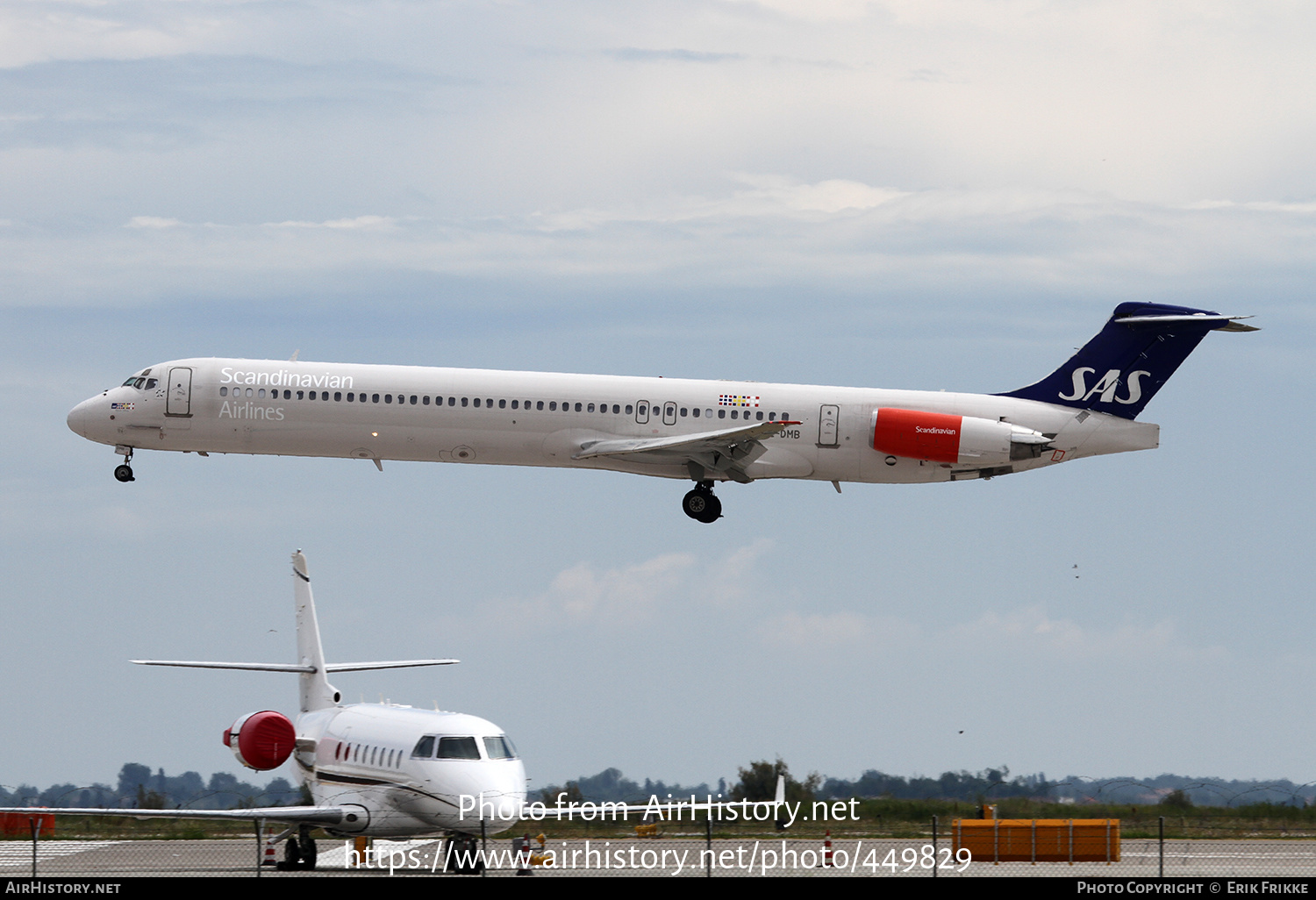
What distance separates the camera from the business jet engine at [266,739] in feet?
109

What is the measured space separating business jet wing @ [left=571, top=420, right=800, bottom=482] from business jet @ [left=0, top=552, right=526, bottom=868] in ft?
29.8

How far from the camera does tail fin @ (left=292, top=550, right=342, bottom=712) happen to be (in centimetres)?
3581

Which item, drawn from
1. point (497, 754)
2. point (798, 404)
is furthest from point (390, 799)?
point (798, 404)

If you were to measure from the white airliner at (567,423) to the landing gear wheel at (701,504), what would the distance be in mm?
30

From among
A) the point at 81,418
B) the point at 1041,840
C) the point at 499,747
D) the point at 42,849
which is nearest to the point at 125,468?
the point at 81,418

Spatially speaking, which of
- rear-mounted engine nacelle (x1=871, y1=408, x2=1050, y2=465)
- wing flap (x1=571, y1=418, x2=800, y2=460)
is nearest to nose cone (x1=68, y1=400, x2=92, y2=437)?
wing flap (x1=571, y1=418, x2=800, y2=460)

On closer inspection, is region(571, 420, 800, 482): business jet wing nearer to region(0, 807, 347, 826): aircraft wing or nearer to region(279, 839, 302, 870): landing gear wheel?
region(0, 807, 347, 826): aircraft wing

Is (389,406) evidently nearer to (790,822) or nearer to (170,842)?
(170,842)

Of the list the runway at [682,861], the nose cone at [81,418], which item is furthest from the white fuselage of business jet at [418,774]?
the nose cone at [81,418]

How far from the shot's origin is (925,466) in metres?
39.0

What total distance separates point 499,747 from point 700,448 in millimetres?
11348

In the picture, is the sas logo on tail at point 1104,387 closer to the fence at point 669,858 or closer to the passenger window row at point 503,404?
the passenger window row at point 503,404
